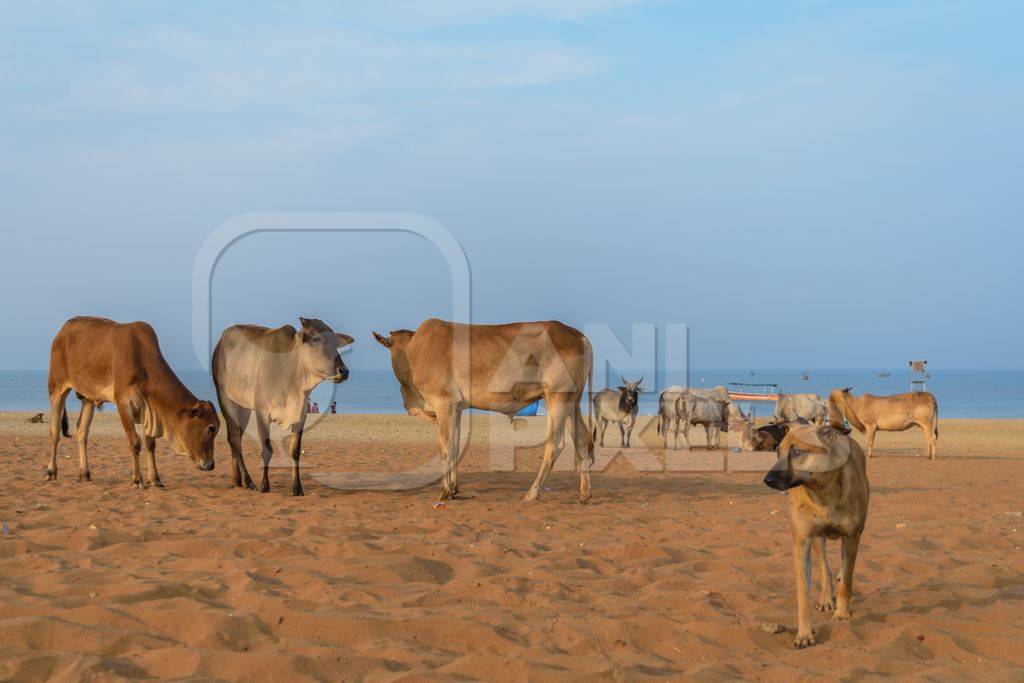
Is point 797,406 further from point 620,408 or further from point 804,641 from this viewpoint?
point 804,641

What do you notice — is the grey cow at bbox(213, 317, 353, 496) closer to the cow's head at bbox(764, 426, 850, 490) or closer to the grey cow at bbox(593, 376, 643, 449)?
the cow's head at bbox(764, 426, 850, 490)

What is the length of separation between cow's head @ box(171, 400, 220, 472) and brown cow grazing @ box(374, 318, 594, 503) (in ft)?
8.68

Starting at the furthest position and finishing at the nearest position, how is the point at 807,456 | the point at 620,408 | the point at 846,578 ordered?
the point at 620,408, the point at 846,578, the point at 807,456

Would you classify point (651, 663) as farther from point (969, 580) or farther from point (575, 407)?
point (575, 407)

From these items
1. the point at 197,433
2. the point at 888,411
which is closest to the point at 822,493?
the point at 197,433

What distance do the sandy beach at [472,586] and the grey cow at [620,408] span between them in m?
10.7

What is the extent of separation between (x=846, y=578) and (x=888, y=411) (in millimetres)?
18345

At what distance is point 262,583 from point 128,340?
6858 millimetres

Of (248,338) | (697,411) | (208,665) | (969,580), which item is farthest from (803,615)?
(697,411)

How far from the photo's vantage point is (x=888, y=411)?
2303 cm

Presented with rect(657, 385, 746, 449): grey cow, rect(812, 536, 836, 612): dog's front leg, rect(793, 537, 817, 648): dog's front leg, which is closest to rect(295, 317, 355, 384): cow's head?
rect(812, 536, 836, 612): dog's front leg

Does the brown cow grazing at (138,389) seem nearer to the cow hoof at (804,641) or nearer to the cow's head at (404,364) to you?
the cow's head at (404,364)

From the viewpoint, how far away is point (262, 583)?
21.2 ft

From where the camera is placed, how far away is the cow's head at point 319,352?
12.3 m
